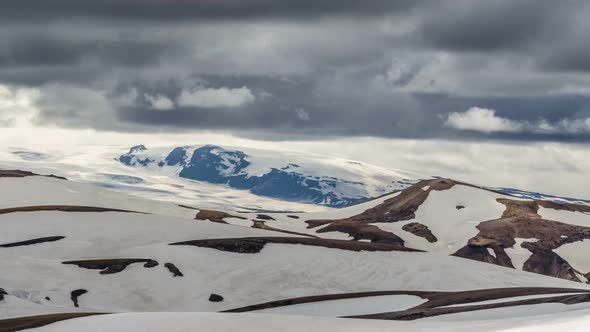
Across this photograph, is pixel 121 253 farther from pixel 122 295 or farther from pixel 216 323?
pixel 216 323

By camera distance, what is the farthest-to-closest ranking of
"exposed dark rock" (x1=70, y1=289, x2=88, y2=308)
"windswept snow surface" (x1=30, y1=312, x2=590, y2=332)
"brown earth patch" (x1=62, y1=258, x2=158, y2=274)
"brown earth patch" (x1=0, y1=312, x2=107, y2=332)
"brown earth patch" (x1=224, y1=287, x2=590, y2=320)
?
"brown earth patch" (x1=62, y1=258, x2=158, y2=274)
"exposed dark rock" (x1=70, y1=289, x2=88, y2=308)
"brown earth patch" (x1=224, y1=287, x2=590, y2=320)
"brown earth patch" (x1=0, y1=312, x2=107, y2=332)
"windswept snow surface" (x1=30, y1=312, x2=590, y2=332)

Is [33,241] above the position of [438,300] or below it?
below

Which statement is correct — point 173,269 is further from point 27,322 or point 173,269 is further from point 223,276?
point 27,322

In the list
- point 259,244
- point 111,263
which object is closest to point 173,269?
point 111,263

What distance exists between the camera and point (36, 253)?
469 feet

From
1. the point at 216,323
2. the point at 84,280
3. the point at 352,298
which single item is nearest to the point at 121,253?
the point at 84,280

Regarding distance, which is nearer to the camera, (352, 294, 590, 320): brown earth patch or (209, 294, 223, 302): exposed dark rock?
(352, 294, 590, 320): brown earth patch

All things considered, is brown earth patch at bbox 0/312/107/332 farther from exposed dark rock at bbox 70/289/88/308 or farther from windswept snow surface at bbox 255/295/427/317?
windswept snow surface at bbox 255/295/427/317

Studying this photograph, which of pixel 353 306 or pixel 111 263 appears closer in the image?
pixel 353 306

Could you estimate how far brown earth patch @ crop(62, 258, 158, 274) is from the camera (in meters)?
129

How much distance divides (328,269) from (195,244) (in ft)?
85.4

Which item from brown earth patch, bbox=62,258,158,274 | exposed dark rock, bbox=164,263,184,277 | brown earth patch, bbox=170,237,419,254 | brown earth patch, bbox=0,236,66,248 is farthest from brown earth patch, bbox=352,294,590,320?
brown earth patch, bbox=0,236,66,248

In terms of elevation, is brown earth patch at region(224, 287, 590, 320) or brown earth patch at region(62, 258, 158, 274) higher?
brown earth patch at region(224, 287, 590, 320)

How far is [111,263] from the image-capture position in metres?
132
